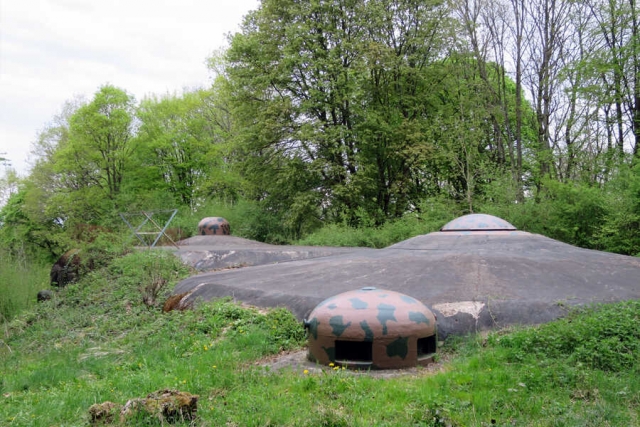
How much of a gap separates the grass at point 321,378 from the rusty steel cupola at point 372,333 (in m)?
0.36

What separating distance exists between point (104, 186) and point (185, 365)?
1265 inches

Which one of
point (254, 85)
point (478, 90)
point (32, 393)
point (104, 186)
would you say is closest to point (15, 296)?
point (32, 393)

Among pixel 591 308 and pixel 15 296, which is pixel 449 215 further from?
pixel 15 296

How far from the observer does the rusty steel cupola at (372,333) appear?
6.51 m

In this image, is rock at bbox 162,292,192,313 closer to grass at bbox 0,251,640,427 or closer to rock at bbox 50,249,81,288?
grass at bbox 0,251,640,427

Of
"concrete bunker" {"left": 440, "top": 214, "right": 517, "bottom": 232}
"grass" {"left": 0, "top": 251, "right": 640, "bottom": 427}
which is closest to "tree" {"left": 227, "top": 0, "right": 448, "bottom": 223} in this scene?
"concrete bunker" {"left": 440, "top": 214, "right": 517, "bottom": 232}

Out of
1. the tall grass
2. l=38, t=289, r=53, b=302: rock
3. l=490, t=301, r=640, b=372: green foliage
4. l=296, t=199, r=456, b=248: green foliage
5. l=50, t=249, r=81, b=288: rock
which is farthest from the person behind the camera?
l=296, t=199, r=456, b=248: green foliage

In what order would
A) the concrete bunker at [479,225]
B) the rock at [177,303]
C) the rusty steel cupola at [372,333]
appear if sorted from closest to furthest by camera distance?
the rusty steel cupola at [372,333] → the rock at [177,303] → the concrete bunker at [479,225]

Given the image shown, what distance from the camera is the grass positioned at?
4695 mm

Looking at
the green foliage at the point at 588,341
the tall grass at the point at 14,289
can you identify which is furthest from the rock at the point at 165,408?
the tall grass at the point at 14,289

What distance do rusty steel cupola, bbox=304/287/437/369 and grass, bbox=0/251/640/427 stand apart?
360mm

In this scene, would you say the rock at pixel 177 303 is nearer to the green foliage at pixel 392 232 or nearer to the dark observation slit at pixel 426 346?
the dark observation slit at pixel 426 346

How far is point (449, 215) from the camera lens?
2017cm

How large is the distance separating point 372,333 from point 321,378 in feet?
3.42
